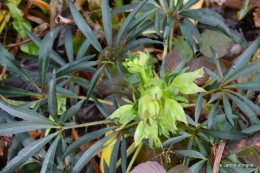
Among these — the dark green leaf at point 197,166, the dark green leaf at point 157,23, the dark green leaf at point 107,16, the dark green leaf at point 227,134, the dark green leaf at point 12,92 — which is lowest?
the dark green leaf at point 197,166

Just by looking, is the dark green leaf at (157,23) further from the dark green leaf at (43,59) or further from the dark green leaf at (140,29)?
the dark green leaf at (43,59)

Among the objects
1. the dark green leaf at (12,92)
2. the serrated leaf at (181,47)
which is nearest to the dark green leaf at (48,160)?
the dark green leaf at (12,92)

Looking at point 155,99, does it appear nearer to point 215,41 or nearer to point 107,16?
point 107,16

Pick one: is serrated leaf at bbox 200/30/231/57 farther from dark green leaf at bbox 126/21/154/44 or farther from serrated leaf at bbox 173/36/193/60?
dark green leaf at bbox 126/21/154/44

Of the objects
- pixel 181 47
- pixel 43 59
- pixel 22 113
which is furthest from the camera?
pixel 181 47

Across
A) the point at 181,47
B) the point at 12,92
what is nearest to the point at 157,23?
the point at 181,47

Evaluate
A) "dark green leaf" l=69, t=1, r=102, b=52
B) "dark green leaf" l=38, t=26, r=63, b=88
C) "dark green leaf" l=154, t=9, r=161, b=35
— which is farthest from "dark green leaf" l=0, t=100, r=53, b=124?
"dark green leaf" l=154, t=9, r=161, b=35
